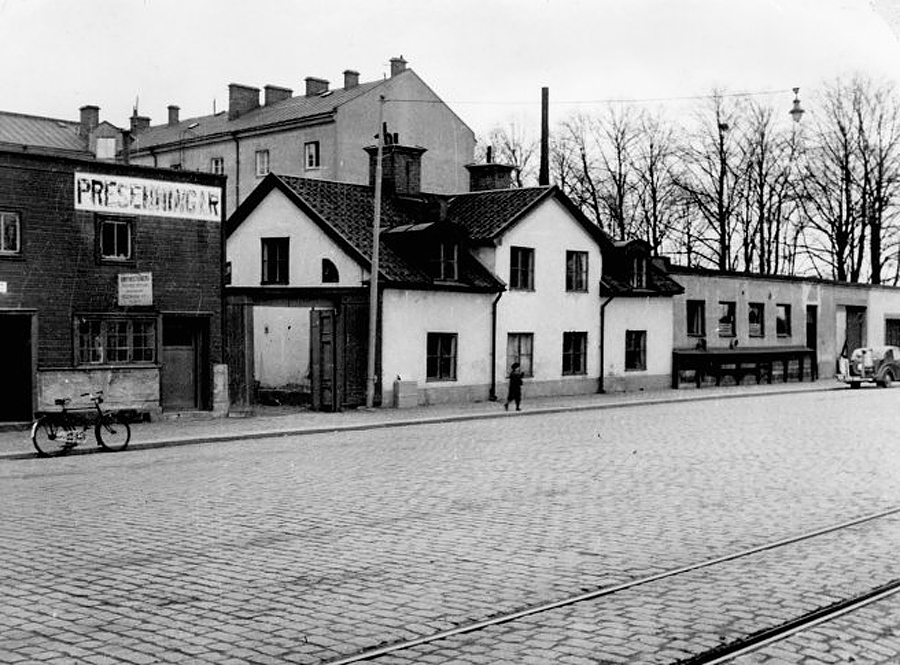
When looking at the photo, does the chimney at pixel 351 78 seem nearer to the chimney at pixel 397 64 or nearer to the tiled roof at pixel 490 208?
the chimney at pixel 397 64

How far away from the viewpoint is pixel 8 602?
25.3 feet

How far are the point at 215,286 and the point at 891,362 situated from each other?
30.6 metres

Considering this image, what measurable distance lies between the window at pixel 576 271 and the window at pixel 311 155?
58.3 feet

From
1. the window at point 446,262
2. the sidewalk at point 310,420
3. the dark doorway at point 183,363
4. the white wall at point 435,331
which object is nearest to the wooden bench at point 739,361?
the sidewalk at point 310,420

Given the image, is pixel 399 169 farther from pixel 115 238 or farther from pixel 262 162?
pixel 262 162

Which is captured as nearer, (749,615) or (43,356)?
(749,615)

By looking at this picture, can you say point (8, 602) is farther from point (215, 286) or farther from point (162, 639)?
point (215, 286)

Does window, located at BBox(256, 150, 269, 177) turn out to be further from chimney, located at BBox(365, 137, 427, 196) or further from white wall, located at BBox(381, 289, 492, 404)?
white wall, located at BBox(381, 289, 492, 404)

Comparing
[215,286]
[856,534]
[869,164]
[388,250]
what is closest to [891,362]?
[869,164]

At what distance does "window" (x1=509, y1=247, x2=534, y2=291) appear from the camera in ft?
115

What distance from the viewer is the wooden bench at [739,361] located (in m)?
41.7

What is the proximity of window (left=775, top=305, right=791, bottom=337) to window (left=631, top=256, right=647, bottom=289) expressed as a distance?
10.9m

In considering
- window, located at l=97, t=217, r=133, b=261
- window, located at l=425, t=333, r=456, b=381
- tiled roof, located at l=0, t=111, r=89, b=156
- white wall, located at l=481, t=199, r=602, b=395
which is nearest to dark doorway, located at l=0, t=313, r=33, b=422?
window, located at l=97, t=217, r=133, b=261

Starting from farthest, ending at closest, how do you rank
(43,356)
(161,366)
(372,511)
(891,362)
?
(891,362) < (161,366) < (43,356) < (372,511)
